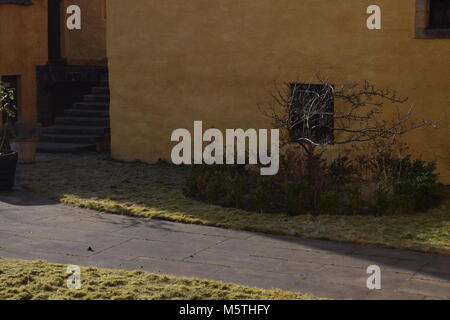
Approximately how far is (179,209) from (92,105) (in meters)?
8.19

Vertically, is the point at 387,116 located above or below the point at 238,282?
above

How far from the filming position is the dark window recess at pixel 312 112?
12469 millimetres

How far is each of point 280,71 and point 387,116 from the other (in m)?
2.18

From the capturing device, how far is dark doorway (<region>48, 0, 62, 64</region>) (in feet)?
70.1

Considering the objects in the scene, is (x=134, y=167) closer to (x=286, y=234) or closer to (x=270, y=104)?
(x=270, y=104)

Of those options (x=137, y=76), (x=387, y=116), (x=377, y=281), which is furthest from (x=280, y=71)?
(x=377, y=281)

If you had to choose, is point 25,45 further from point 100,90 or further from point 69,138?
point 69,138

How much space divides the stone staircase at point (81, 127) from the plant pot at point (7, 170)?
4217mm

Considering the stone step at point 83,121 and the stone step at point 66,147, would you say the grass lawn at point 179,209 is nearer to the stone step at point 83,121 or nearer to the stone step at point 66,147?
the stone step at point 66,147

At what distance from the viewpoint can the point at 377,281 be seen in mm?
8336

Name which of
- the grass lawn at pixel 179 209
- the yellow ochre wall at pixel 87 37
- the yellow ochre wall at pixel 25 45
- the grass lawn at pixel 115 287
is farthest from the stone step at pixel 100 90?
the grass lawn at pixel 115 287

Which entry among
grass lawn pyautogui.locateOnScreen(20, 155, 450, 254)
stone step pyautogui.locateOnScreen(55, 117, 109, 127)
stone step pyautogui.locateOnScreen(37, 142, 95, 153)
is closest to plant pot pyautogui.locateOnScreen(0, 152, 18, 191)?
grass lawn pyautogui.locateOnScreen(20, 155, 450, 254)

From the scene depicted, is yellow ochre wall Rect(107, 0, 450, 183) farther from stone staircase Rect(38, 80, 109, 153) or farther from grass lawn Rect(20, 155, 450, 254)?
stone staircase Rect(38, 80, 109, 153)

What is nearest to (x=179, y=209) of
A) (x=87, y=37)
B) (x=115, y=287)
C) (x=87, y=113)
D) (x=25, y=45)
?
(x=115, y=287)
